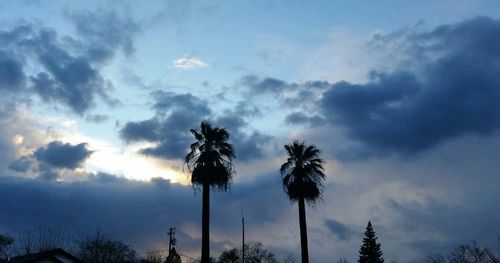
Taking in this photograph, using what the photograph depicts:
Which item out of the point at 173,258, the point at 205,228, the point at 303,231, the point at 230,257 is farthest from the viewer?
the point at 230,257

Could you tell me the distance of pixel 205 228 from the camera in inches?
1789

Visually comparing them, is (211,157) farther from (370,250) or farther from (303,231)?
(370,250)

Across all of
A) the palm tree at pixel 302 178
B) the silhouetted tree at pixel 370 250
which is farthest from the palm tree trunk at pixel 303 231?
the silhouetted tree at pixel 370 250

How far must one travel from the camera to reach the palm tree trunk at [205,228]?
4473 cm

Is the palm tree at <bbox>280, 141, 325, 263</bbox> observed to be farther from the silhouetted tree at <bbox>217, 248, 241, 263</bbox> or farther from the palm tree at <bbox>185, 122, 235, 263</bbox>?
the silhouetted tree at <bbox>217, 248, 241, 263</bbox>

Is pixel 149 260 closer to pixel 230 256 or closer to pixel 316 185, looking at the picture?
pixel 230 256

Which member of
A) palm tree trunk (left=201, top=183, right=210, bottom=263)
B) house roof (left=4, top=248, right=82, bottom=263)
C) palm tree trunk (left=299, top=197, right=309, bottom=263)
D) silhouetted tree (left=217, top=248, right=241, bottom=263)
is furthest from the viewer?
silhouetted tree (left=217, top=248, right=241, bottom=263)

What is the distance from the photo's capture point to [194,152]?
51312mm

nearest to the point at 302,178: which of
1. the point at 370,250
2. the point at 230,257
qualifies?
the point at 370,250

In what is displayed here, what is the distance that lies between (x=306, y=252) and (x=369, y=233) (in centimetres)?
3647

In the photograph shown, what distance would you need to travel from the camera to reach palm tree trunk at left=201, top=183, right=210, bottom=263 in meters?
44.7

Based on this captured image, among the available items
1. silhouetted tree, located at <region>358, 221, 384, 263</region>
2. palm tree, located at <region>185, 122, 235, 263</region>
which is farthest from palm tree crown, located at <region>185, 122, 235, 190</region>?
silhouetted tree, located at <region>358, 221, 384, 263</region>

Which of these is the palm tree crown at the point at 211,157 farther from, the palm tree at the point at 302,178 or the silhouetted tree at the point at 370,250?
the silhouetted tree at the point at 370,250

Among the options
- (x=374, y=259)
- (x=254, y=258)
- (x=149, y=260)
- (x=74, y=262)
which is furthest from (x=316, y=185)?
(x=254, y=258)
